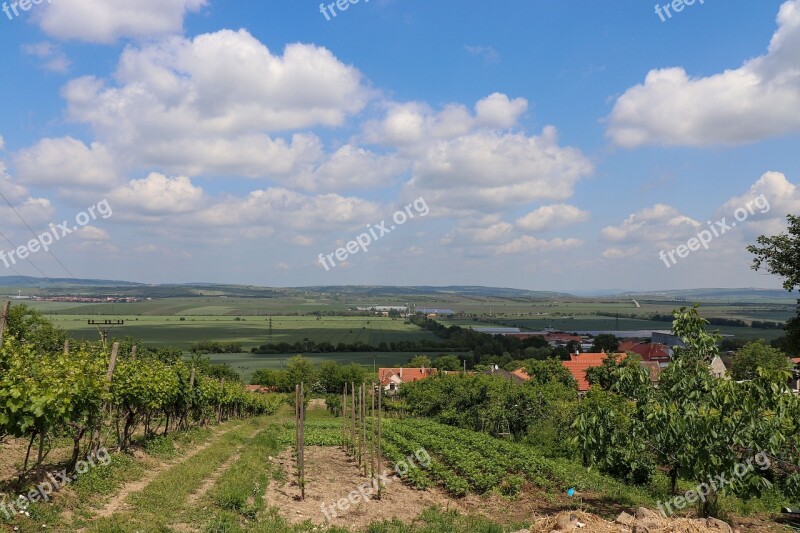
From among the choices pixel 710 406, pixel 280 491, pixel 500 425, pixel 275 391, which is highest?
pixel 710 406

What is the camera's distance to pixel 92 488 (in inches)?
456

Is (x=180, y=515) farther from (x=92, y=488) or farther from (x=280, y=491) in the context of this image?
(x=280, y=491)

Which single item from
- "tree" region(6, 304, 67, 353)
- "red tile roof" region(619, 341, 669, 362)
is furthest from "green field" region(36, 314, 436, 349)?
"red tile roof" region(619, 341, 669, 362)

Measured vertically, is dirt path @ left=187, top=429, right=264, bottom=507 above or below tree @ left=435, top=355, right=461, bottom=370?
above

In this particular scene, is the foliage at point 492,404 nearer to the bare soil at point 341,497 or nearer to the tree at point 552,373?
the tree at point 552,373

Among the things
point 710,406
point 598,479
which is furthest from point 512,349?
point 710,406

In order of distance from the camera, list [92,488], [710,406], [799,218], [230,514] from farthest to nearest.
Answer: [799,218] < [92,488] < [230,514] < [710,406]

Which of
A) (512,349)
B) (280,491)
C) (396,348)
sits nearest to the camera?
(280,491)

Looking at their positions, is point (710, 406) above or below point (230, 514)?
above

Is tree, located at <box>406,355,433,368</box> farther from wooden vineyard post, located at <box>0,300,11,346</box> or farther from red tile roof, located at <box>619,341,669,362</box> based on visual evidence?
wooden vineyard post, located at <box>0,300,11,346</box>

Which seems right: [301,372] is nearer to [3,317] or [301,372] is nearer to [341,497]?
[341,497]

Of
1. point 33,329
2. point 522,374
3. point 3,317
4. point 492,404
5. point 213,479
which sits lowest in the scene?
point 522,374

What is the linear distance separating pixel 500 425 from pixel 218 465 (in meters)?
14.5

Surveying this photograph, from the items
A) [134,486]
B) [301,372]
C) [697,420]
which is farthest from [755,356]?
[301,372]
